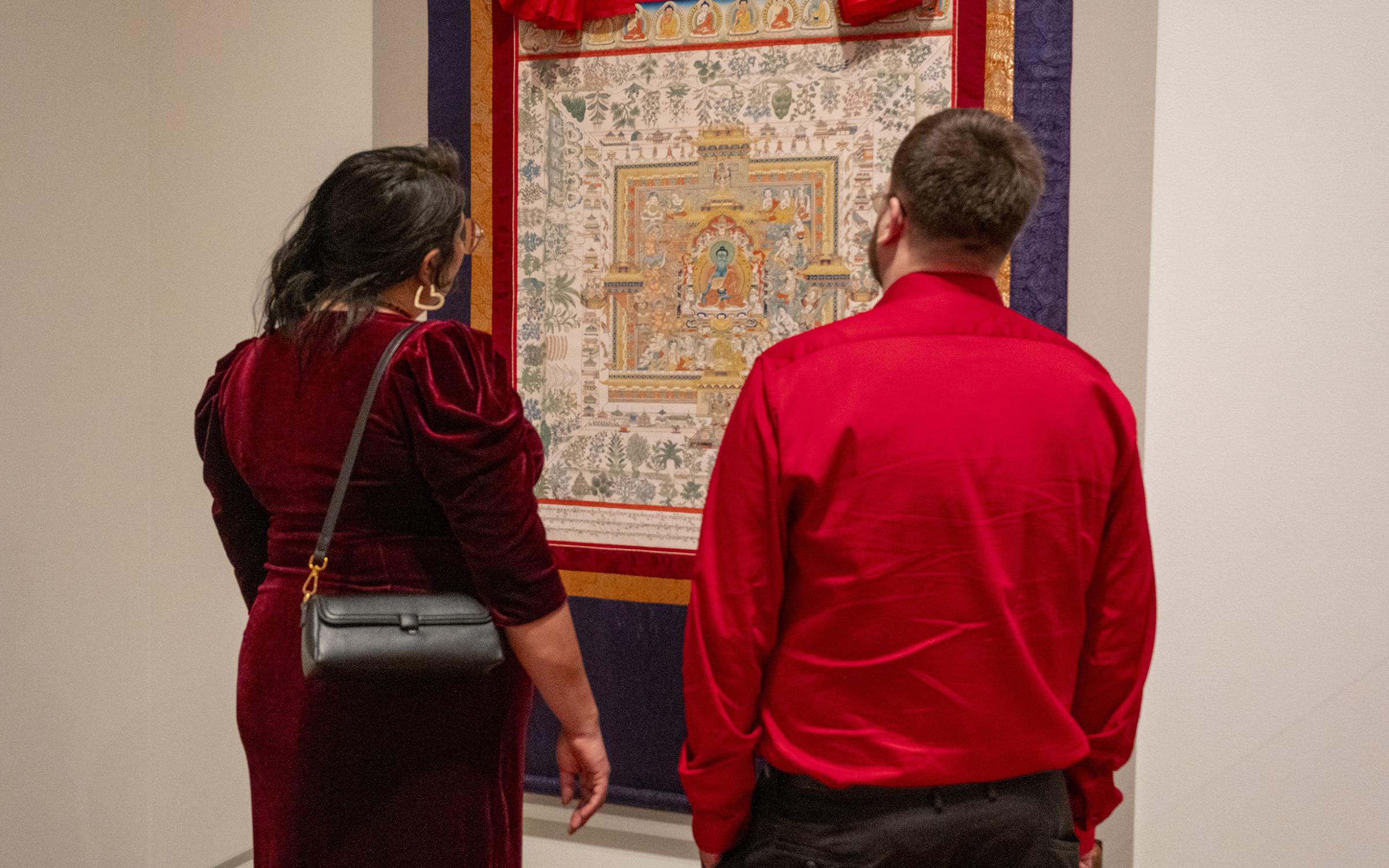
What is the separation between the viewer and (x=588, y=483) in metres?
2.29

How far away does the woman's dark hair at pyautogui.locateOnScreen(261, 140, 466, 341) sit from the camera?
55.9 inches

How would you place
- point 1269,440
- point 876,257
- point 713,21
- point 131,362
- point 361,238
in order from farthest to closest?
point 131,362
point 713,21
point 1269,440
point 361,238
point 876,257

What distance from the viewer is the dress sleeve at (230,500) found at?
1550 mm

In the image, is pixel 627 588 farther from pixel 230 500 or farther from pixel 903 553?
pixel 903 553

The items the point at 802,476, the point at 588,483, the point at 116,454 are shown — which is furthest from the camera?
the point at 116,454

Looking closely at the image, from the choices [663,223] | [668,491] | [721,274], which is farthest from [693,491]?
[663,223]

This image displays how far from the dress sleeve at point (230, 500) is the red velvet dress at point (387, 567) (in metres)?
0.09

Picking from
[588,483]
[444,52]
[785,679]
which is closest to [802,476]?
[785,679]

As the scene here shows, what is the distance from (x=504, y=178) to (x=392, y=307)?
0.96 meters

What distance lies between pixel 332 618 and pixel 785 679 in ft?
1.94

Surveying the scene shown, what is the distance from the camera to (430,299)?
1.51 metres

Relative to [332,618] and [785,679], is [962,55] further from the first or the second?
[332,618]

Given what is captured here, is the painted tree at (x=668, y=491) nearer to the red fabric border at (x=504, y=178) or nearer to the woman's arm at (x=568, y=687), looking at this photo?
the red fabric border at (x=504, y=178)

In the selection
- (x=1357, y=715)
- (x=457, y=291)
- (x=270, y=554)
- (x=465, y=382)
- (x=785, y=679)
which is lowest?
(x=1357, y=715)
